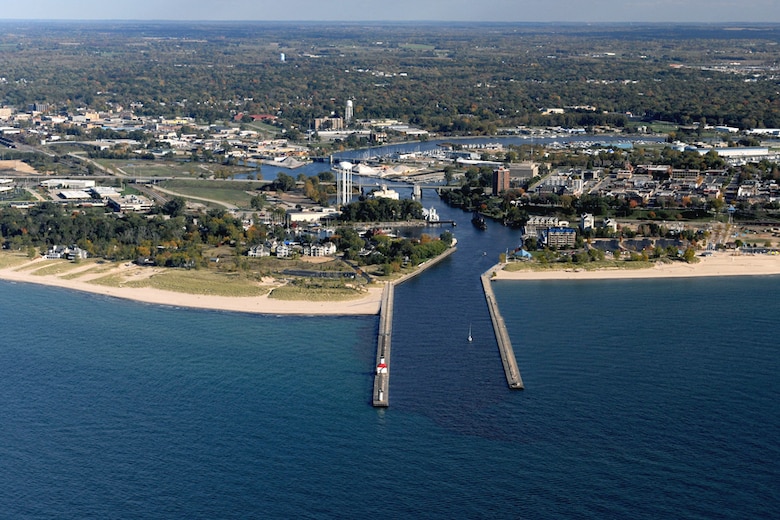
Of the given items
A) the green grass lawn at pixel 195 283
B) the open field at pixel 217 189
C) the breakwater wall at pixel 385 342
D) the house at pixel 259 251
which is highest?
the breakwater wall at pixel 385 342

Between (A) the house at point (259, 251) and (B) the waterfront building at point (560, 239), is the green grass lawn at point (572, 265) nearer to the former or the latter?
Answer: (B) the waterfront building at point (560, 239)

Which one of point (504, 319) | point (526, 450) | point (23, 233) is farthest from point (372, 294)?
point (23, 233)

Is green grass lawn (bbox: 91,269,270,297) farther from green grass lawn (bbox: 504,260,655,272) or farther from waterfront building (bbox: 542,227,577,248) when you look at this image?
waterfront building (bbox: 542,227,577,248)

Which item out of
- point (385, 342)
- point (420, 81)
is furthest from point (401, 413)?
point (420, 81)

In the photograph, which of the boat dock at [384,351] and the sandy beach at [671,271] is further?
the sandy beach at [671,271]

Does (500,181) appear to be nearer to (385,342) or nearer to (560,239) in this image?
(560,239)

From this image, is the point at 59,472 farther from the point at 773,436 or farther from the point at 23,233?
the point at 23,233

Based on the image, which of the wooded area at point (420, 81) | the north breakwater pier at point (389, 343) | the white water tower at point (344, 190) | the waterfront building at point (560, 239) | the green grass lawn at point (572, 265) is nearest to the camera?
the north breakwater pier at point (389, 343)

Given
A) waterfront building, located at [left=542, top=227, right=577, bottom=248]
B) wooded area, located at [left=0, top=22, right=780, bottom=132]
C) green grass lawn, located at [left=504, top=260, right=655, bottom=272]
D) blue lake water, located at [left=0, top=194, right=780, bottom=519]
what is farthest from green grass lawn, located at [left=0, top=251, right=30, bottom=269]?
wooded area, located at [left=0, top=22, right=780, bottom=132]

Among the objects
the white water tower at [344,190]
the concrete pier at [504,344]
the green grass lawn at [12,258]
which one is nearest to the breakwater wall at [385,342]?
the concrete pier at [504,344]
